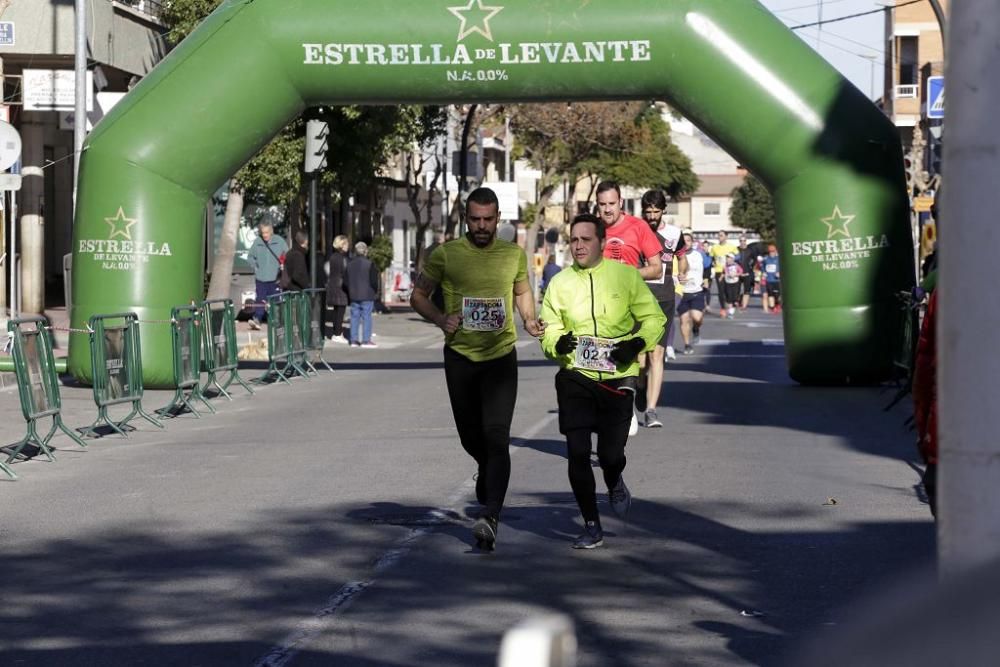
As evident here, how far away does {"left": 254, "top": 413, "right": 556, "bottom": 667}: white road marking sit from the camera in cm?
624

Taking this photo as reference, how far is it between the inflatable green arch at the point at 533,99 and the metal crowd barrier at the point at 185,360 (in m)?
1.09

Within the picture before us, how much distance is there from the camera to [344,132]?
3228cm

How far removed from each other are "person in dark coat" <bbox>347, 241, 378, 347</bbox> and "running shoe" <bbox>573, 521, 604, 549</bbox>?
58.7ft

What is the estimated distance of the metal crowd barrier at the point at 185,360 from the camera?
52.2 feet

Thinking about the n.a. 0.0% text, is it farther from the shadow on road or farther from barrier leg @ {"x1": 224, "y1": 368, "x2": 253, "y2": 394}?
the shadow on road

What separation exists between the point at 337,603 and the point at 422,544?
4.90 feet

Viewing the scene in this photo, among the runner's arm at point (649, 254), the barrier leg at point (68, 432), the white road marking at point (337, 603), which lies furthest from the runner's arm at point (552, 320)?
the barrier leg at point (68, 432)

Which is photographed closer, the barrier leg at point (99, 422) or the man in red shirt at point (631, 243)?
the man in red shirt at point (631, 243)

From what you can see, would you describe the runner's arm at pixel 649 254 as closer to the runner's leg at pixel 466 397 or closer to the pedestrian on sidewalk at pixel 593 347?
the pedestrian on sidewalk at pixel 593 347

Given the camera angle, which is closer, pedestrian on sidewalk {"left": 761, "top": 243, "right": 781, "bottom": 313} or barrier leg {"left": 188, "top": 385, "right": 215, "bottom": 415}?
barrier leg {"left": 188, "top": 385, "right": 215, "bottom": 415}

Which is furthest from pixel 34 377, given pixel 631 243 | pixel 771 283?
pixel 771 283

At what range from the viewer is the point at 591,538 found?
8562mm

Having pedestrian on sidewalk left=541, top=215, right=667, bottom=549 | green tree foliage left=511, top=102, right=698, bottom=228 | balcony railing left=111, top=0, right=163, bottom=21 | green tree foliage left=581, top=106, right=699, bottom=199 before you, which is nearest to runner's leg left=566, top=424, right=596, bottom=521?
pedestrian on sidewalk left=541, top=215, right=667, bottom=549

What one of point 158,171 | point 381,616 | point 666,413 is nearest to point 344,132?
point 158,171
